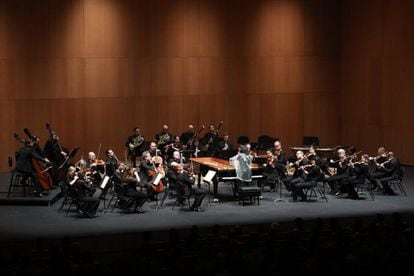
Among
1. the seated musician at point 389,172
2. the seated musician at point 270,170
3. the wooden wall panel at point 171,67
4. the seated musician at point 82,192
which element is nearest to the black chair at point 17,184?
the seated musician at point 82,192

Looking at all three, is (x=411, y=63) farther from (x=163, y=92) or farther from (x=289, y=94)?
(x=163, y=92)

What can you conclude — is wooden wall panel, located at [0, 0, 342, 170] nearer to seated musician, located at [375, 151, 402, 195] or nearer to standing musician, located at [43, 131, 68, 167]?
standing musician, located at [43, 131, 68, 167]

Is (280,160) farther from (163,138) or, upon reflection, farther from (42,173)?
(42,173)

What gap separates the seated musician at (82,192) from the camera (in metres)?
17.6

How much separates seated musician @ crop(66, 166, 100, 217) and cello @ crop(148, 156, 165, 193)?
1576 millimetres

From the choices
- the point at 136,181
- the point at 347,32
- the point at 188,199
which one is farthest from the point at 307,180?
the point at 347,32

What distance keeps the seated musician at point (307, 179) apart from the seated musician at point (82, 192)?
16.3ft

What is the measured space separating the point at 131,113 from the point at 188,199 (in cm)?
705

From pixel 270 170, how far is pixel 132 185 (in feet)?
13.5

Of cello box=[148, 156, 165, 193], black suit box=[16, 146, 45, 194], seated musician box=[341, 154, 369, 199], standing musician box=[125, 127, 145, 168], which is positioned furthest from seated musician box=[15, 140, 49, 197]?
seated musician box=[341, 154, 369, 199]

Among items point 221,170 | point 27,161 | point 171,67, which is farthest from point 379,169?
point 27,161

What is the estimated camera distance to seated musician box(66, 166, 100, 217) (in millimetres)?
17578

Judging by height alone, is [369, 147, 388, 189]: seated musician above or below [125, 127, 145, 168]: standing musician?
below

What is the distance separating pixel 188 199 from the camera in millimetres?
18766
